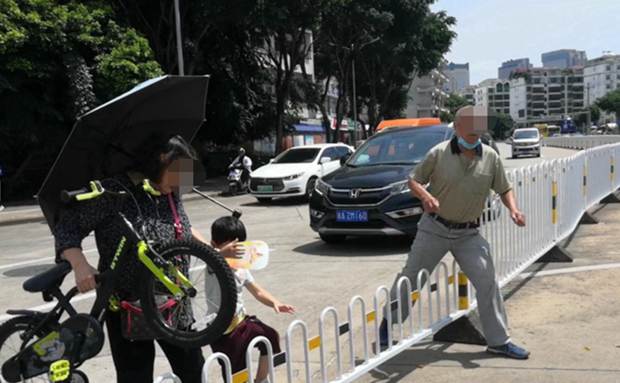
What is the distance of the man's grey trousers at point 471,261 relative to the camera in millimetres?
4344

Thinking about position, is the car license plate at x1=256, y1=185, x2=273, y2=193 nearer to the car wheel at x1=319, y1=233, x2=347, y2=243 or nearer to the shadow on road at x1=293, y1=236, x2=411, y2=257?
the shadow on road at x1=293, y1=236, x2=411, y2=257

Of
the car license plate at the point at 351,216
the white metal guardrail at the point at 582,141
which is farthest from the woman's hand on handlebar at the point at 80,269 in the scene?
the white metal guardrail at the point at 582,141

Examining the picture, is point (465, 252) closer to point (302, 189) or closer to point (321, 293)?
point (321, 293)

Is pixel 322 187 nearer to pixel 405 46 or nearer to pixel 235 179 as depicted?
pixel 235 179

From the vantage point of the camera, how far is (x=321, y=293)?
6488mm

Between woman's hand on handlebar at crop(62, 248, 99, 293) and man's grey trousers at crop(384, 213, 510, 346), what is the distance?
2322 millimetres

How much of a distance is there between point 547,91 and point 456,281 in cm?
18726

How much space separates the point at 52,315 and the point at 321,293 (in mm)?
3850

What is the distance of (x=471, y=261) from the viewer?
171 inches

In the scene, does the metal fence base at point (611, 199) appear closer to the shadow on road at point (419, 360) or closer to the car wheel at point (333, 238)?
the car wheel at point (333, 238)

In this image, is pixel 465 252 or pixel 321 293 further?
pixel 321 293

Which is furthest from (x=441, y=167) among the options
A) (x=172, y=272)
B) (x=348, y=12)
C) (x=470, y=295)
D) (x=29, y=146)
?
(x=348, y=12)

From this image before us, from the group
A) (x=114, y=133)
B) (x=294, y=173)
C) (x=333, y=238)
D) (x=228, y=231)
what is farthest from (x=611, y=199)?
(x=114, y=133)

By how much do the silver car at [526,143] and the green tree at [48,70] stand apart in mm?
23275
